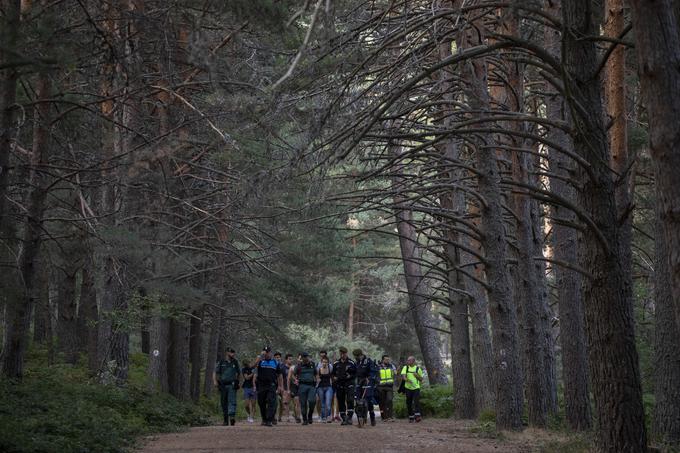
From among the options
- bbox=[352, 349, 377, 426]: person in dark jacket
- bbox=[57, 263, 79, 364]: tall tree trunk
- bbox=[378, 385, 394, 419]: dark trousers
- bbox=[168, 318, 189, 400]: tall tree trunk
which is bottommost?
bbox=[378, 385, 394, 419]: dark trousers

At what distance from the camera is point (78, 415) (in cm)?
1288

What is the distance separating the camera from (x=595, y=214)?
29.0 ft

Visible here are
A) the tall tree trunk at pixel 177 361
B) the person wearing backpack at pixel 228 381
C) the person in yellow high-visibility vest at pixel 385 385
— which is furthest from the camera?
the tall tree trunk at pixel 177 361

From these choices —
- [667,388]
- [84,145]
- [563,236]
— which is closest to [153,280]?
[84,145]

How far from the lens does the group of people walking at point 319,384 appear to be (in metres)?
19.6

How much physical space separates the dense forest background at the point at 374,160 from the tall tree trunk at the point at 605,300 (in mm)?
26

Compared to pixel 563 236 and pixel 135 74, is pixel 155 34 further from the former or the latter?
pixel 563 236

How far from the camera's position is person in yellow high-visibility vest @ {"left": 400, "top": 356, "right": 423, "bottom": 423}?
22672 millimetres

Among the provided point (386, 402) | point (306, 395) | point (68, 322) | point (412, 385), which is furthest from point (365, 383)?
point (68, 322)

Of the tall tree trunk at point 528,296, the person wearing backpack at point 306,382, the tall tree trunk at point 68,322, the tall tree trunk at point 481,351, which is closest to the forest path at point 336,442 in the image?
the tall tree trunk at point 528,296

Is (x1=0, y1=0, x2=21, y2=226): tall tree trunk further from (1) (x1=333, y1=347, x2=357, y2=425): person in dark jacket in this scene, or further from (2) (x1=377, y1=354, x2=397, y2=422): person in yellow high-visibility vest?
(2) (x1=377, y1=354, x2=397, y2=422): person in yellow high-visibility vest

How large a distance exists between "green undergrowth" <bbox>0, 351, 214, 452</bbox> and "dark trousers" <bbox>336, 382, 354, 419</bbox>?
11.3 feet

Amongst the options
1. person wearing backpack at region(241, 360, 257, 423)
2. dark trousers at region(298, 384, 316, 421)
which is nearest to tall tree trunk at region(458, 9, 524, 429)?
dark trousers at region(298, 384, 316, 421)

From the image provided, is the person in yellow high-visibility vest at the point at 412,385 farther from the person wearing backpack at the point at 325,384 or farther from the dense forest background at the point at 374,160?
the person wearing backpack at the point at 325,384
